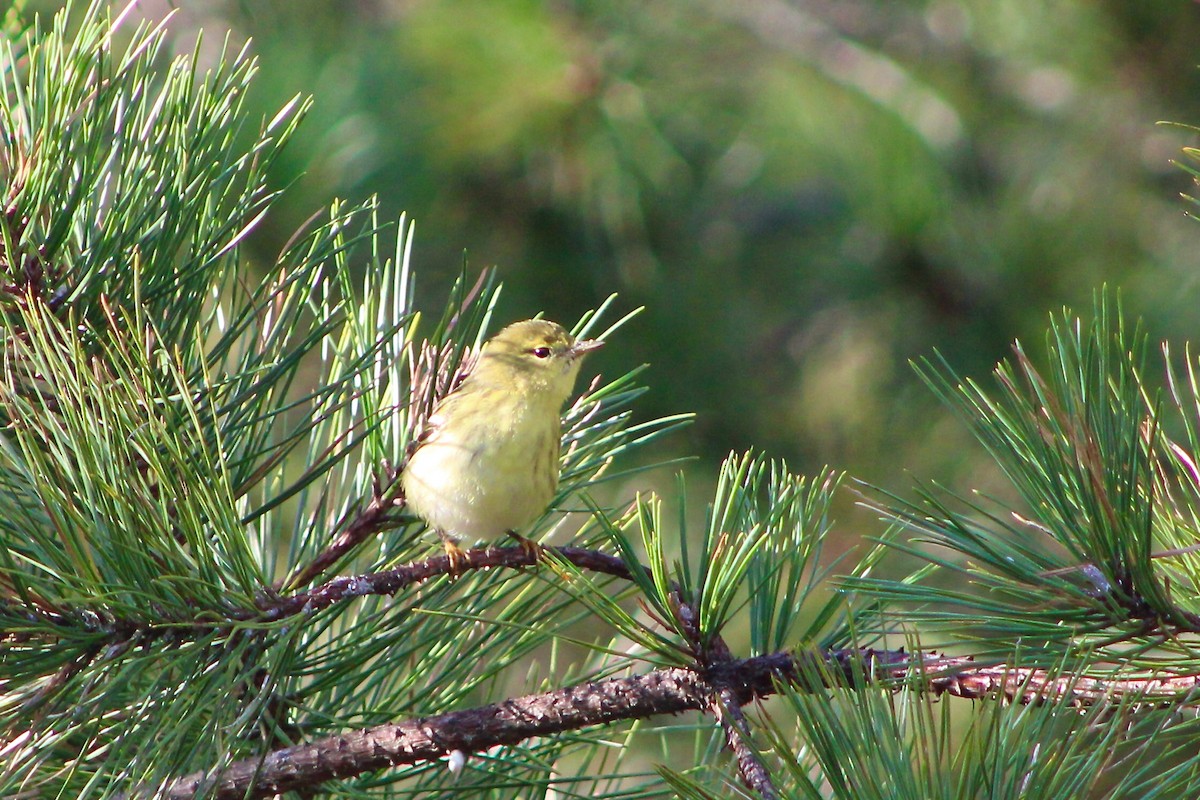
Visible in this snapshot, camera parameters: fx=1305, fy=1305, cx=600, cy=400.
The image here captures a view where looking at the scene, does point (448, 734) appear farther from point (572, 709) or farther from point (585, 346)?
point (585, 346)

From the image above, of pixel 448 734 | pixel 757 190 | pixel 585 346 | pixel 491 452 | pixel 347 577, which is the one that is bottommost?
pixel 448 734

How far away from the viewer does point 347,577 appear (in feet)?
4.22

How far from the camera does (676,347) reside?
391 centimetres

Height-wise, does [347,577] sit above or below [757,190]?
below

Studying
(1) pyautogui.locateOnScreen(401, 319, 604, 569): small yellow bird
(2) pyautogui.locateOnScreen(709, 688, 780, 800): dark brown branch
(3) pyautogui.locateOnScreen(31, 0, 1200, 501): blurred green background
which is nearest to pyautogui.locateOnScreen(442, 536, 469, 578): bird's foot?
(1) pyautogui.locateOnScreen(401, 319, 604, 569): small yellow bird

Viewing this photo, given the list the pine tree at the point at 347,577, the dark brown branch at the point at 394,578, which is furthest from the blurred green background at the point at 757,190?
the dark brown branch at the point at 394,578

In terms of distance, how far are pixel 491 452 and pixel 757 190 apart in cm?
298

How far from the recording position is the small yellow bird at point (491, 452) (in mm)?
1614

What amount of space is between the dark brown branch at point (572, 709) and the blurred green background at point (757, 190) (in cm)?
221

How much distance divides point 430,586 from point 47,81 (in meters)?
0.71

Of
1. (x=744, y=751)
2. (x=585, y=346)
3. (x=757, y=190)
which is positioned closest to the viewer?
(x=744, y=751)

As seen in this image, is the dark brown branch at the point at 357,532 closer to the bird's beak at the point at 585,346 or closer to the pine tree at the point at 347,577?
the pine tree at the point at 347,577

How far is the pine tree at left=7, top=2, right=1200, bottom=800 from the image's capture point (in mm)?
1058

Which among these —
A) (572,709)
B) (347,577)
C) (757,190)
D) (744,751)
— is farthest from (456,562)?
(757,190)
